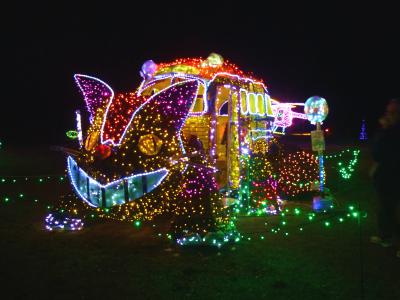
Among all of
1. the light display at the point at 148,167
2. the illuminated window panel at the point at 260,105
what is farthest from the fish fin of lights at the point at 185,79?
the light display at the point at 148,167

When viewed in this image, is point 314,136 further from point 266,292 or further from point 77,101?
point 77,101

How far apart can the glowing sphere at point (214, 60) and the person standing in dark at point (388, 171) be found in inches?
139

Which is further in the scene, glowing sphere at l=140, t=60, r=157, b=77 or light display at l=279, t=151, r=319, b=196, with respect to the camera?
light display at l=279, t=151, r=319, b=196

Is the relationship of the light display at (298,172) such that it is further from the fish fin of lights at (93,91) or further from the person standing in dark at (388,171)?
the fish fin of lights at (93,91)

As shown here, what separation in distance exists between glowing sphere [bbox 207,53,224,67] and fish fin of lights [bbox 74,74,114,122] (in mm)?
2420

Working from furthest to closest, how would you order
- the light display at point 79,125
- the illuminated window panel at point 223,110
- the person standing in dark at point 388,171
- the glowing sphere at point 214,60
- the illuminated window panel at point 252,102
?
1. the illuminated window panel at point 223,110
2. the illuminated window panel at point 252,102
3. the glowing sphere at point 214,60
4. the light display at point 79,125
5. the person standing in dark at point 388,171

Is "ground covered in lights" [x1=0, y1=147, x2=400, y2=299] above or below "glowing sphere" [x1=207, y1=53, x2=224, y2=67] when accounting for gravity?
below

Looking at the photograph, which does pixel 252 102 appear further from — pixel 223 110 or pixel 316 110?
pixel 223 110

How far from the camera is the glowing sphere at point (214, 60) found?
871 cm

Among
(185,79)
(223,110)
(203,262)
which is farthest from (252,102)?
(203,262)

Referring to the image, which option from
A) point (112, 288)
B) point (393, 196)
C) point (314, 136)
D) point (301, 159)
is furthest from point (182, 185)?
point (301, 159)

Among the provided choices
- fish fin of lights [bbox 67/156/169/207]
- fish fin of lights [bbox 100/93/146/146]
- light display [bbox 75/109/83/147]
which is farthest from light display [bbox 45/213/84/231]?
fish fin of lights [bbox 100/93/146/146]

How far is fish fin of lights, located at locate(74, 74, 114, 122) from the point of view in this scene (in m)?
7.06

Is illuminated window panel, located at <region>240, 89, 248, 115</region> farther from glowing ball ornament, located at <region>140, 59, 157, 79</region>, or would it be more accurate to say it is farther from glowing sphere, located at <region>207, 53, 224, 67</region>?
glowing ball ornament, located at <region>140, 59, 157, 79</region>
